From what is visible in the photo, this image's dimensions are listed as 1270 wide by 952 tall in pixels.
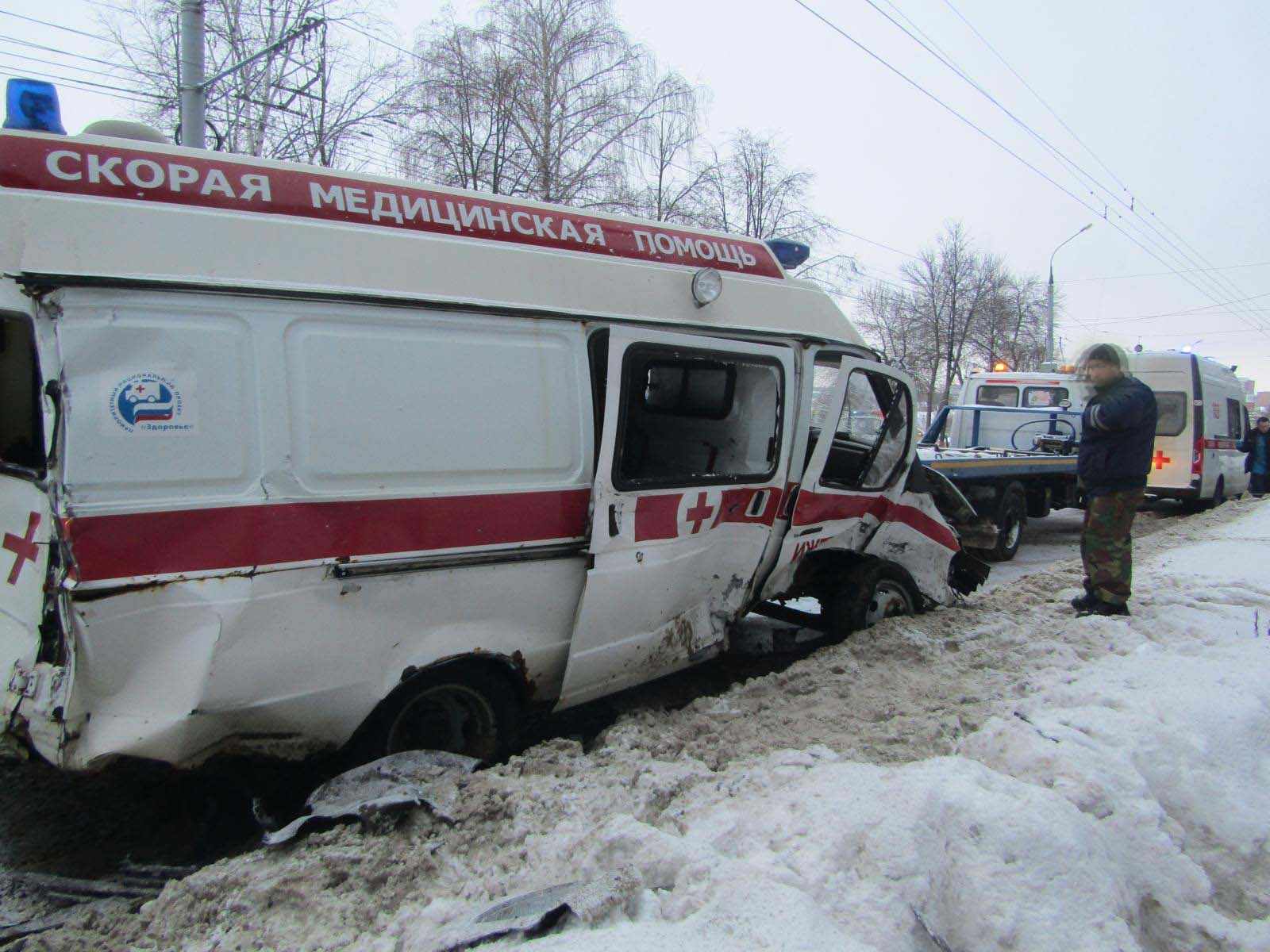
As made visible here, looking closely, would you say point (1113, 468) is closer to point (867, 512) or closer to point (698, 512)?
point (867, 512)

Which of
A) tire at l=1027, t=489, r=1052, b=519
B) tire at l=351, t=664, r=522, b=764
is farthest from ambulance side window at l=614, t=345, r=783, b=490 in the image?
tire at l=1027, t=489, r=1052, b=519

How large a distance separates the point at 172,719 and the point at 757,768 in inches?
76.2

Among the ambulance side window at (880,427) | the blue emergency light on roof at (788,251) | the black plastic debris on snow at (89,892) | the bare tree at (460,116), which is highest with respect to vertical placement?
the bare tree at (460,116)

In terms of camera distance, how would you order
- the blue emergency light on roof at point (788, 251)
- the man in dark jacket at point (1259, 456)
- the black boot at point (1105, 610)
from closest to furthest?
the blue emergency light on roof at point (788, 251)
the black boot at point (1105, 610)
the man in dark jacket at point (1259, 456)

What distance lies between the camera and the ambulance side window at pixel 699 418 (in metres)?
4.07

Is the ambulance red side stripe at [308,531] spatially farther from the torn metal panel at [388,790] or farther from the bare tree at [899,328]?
the bare tree at [899,328]

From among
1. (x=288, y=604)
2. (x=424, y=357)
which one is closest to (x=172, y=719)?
(x=288, y=604)

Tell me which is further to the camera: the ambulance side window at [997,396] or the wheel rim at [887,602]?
the ambulance side window at [997,396]

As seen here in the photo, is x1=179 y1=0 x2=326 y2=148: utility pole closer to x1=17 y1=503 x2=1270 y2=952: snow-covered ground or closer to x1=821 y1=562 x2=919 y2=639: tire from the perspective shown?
x1=821 y1=562 x2=919 y2=639: tire

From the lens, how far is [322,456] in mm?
2893

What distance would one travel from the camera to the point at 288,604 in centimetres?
286

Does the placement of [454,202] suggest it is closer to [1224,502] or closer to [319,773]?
[319,773]

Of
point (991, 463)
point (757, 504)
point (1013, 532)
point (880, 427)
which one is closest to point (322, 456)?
point (757, 504)

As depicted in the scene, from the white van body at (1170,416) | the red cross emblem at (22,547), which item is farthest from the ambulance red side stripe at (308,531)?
the white van body at (1170,416)
